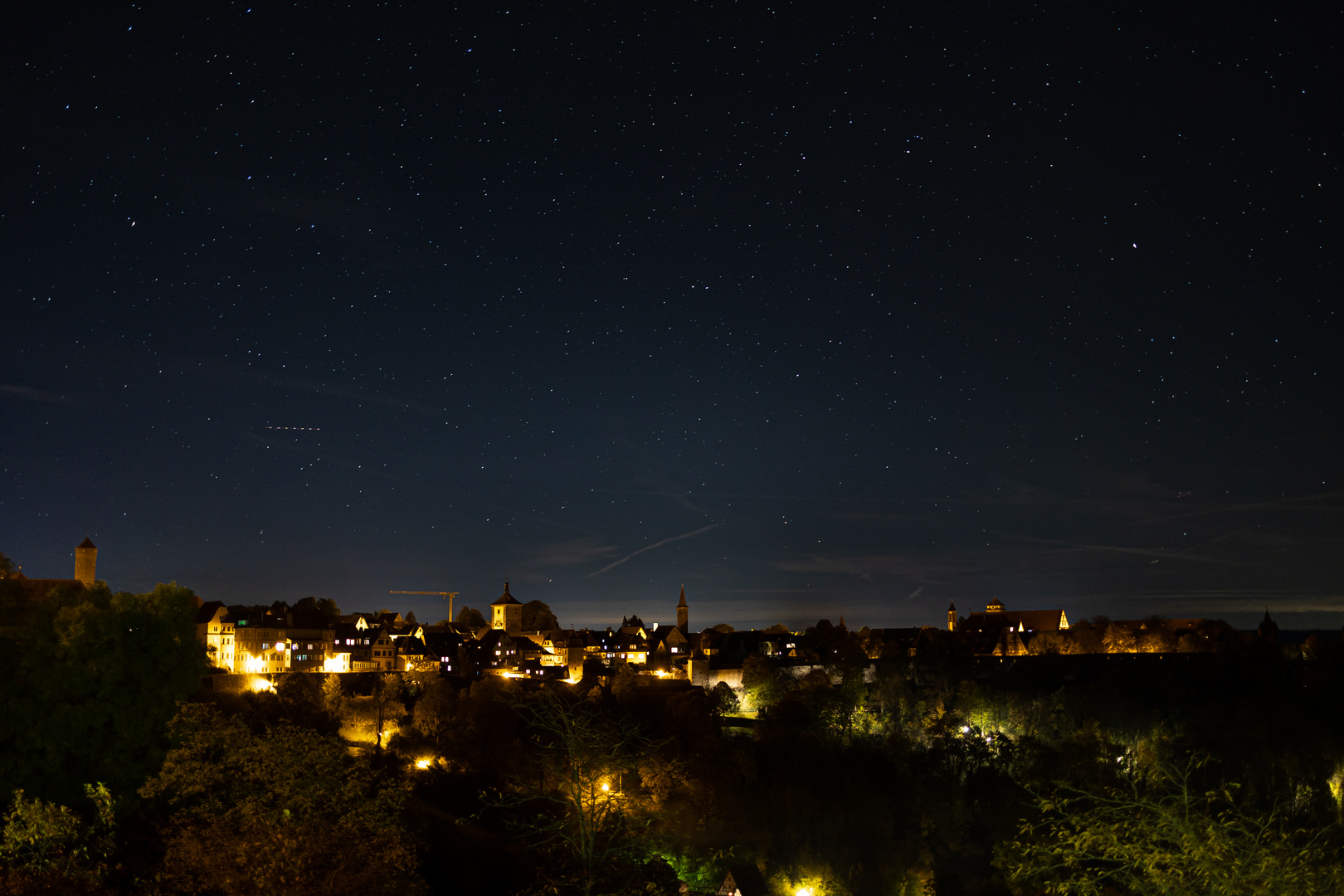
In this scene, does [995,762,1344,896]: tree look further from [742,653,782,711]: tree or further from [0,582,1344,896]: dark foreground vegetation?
[742,653,782,711]: tree

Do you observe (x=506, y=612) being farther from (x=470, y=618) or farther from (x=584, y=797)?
(x=584, y=797)

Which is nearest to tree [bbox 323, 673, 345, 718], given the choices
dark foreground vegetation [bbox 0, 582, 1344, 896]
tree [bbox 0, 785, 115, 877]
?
dark foreground vegetation [bbox 0, 582, 1344, 896]

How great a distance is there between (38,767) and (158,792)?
16.7 feet

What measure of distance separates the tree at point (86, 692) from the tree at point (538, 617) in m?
103

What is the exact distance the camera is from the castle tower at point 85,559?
269 feet

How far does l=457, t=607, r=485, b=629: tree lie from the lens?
156 metres

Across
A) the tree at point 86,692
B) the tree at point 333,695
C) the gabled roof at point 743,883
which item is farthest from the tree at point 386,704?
the tree at point 86,692

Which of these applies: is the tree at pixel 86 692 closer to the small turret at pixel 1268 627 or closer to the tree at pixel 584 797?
the tree at pixel 584 797

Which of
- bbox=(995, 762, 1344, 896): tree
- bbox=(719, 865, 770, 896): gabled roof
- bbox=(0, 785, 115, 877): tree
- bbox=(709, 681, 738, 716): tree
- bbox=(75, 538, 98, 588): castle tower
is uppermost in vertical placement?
bbox=(75, 538, 98, 588): castle tower

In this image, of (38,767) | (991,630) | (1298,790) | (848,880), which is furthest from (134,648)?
(991,630)

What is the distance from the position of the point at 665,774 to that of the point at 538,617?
94.6m

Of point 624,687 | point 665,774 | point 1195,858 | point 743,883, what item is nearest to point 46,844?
point 1195,858

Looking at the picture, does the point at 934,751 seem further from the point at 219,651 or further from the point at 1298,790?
the point at 219,651

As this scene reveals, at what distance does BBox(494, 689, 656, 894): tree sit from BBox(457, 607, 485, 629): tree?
86.5 metres
